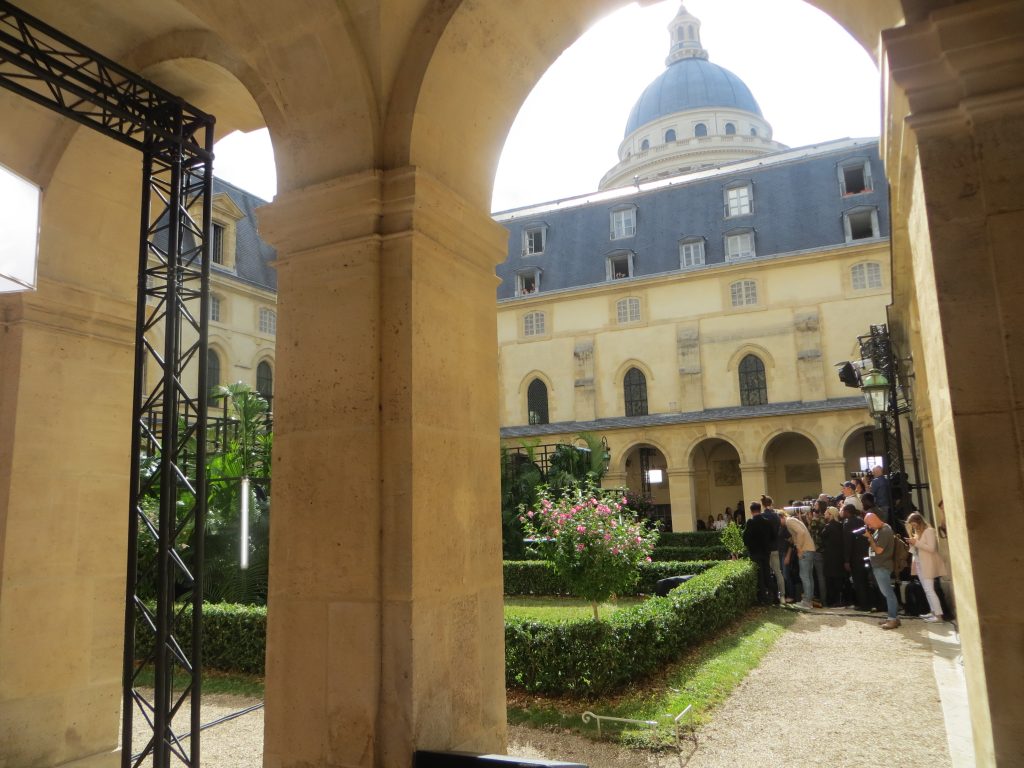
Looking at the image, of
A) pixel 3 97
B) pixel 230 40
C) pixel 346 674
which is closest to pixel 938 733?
pixel 346 674

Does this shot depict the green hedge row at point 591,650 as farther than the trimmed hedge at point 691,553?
A: No

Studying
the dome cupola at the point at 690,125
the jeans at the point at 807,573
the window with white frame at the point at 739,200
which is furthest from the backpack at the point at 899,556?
the dome cupola at the point at 690,125

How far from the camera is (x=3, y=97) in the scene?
4992mm

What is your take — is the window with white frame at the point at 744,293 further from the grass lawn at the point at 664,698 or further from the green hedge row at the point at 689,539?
the grass lawn at the point at 664,698

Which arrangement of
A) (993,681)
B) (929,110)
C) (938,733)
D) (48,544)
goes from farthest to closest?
(938,733) < (48,544) < (929,110) < (993,681)

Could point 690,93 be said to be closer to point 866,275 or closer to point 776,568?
point 866,275

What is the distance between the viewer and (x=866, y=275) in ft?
87.9

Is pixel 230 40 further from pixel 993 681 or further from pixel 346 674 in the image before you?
pixel 993 681

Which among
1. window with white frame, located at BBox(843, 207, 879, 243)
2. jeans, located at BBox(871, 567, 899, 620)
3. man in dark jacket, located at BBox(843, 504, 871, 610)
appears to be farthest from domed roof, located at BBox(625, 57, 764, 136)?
jeans, located at BBox(871, 567, 899, 620)

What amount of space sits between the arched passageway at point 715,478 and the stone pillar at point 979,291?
28804 mm

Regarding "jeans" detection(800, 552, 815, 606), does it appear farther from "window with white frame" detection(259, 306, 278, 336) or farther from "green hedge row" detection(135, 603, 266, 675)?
"window with white frame" detection(259, 306, 278, 336)

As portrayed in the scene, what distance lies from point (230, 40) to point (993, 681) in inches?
166

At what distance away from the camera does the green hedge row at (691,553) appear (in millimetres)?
16938

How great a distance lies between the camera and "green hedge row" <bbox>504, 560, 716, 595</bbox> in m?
13.5
